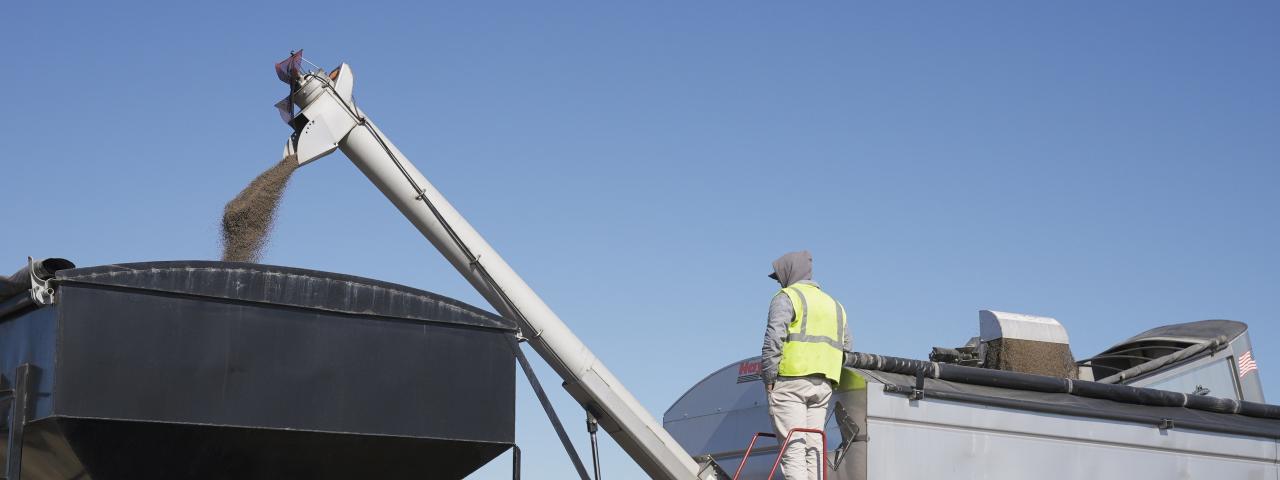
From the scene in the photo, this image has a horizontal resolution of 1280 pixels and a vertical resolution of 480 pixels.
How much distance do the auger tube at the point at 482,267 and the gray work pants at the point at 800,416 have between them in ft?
3.49

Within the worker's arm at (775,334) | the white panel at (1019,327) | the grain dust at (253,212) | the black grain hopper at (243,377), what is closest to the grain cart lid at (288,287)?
the black grain hopper at (243,377)

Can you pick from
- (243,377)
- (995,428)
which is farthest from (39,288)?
(995,428)

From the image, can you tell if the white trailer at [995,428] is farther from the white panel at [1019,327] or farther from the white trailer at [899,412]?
the white panel at [1019,327]

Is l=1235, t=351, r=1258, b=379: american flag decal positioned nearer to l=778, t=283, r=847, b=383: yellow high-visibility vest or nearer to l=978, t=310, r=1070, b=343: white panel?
l=978, t=310, r=1070, b=343: white panel

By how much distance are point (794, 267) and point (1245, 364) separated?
5955mm

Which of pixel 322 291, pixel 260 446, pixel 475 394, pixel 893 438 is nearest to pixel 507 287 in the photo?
pixel 475 394

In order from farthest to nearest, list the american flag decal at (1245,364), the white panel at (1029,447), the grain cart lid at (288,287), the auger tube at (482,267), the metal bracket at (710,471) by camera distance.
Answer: the american flag decal at (1245,364) < the metal bracket at (710,471) < the auger tube at (482,267) < the white panel at (1029,447) < the grain cart lid at (288,287)

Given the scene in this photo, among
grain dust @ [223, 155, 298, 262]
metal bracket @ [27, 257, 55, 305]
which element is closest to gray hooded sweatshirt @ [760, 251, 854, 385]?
grain dust @ [223, 155, 298, 262]

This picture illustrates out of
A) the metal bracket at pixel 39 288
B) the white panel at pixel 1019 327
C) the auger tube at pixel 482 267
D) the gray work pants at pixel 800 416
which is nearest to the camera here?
the metal bracket at pixel 39 288

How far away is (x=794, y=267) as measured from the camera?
31.3 feet

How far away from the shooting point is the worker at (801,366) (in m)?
9.21

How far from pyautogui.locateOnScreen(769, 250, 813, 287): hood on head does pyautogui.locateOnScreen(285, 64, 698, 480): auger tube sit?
1492 millimetres

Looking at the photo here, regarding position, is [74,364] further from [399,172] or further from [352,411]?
[399,172]

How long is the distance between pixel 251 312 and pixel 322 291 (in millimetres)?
501
